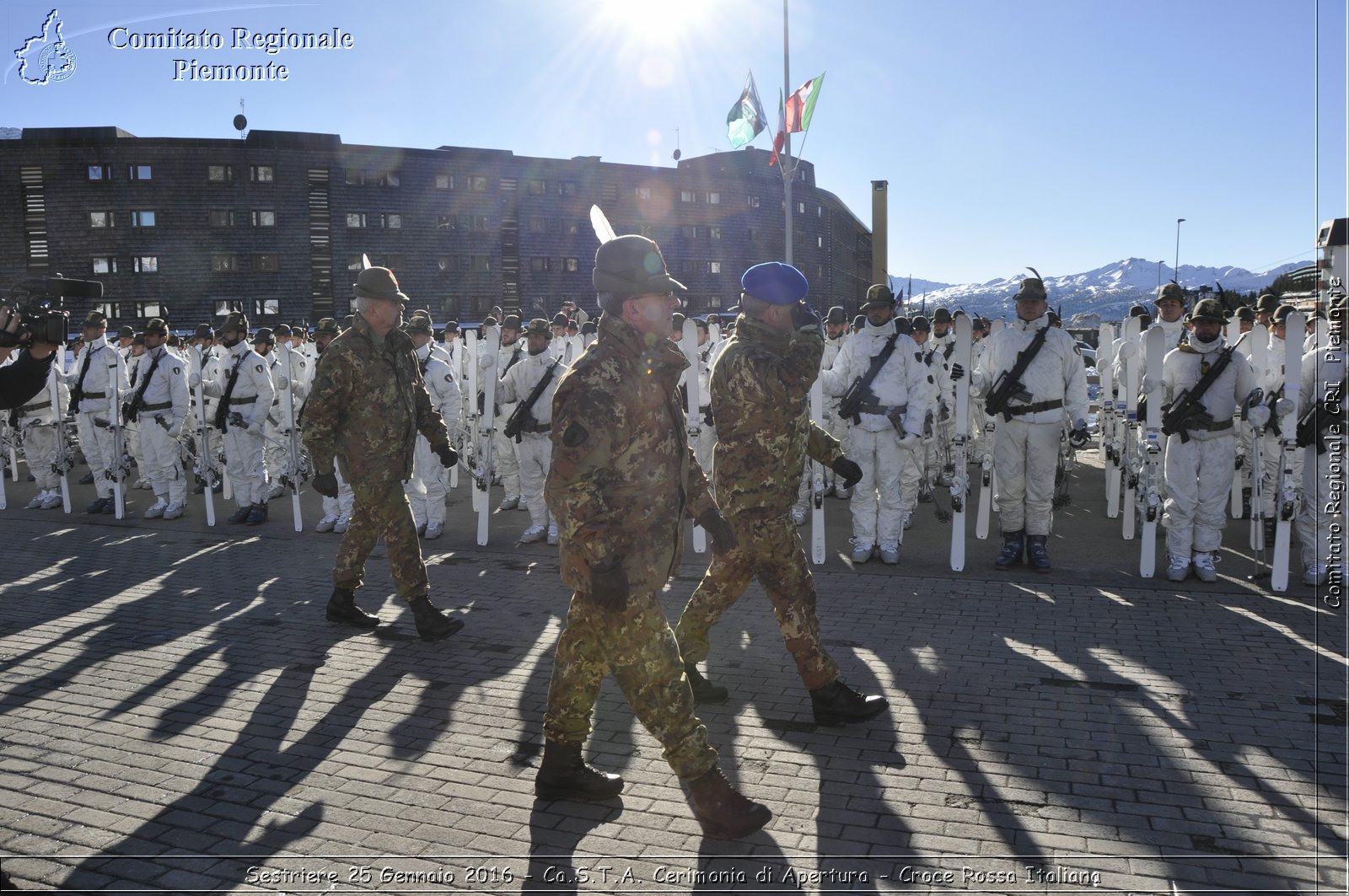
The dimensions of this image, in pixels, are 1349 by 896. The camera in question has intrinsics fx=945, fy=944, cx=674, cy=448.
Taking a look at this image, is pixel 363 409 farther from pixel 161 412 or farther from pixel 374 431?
pixel 161 412

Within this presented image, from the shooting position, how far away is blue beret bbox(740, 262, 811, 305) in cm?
482

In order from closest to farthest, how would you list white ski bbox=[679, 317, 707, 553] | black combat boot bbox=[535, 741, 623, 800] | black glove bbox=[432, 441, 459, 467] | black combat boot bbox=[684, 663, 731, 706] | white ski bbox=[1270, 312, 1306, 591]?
black combat boot bbox=[535, 741, 623, 800] < black combat boot bbox=[684, 663, 731, 706] < black glove bbox=[432, 441, 459, 467] < white ski bbox=[1270, 312, 1306, 591] < white ski bbox=[679, 317, 707, 553]

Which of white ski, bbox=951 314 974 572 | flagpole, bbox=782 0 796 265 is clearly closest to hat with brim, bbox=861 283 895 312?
white ski, bbox=951 314 974 572

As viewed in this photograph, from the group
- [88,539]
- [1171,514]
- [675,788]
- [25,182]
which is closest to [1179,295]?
[1171,514]

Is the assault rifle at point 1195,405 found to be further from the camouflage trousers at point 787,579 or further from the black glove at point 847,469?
the camouflage trousers at point 787,579

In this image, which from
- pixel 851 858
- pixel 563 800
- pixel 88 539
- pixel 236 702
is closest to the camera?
pixel 851 858

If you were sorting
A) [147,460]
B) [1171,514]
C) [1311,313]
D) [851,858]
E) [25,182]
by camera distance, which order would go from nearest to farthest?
[851,858] < [1171,514] < [1311,313] < [147,460] < [25,182]

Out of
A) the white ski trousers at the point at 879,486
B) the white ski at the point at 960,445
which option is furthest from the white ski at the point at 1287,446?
the white ski trousers at the point at 879,486

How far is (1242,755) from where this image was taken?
446 centimetres

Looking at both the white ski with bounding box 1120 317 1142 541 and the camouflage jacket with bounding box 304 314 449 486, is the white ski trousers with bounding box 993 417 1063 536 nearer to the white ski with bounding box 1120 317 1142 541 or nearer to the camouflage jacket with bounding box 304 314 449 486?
the white ski with bounding box 1120 317 1142 541

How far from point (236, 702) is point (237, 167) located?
46671 mm

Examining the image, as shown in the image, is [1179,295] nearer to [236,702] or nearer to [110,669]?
[236,702]

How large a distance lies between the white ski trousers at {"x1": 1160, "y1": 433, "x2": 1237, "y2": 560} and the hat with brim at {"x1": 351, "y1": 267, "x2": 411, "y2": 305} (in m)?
6.29

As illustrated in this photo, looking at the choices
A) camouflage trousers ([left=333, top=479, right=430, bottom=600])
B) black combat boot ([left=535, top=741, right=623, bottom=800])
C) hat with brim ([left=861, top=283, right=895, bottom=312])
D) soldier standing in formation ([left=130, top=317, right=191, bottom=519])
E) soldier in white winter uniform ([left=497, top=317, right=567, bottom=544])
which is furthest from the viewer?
soldier standing in formation ([left=130, top=317, right=191, bottom=519])
